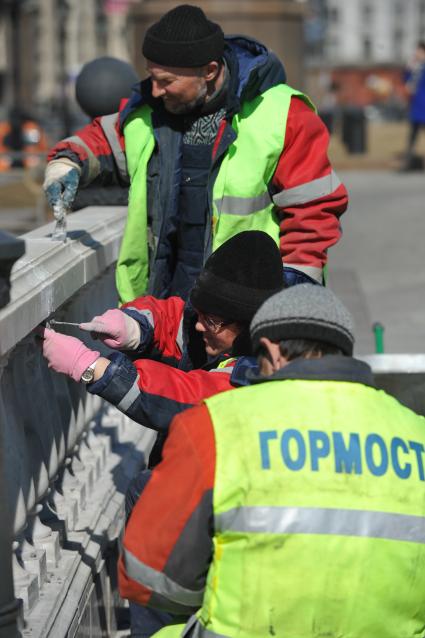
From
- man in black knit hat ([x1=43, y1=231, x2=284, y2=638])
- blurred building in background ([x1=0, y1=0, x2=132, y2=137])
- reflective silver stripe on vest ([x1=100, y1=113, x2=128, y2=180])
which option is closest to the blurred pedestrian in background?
reflective silver stripe on vest ([x1=100, y1=113, x2=128, y2=180])

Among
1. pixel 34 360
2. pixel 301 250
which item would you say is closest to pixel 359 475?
pixel 34 360

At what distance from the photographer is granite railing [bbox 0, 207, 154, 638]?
3.96 m

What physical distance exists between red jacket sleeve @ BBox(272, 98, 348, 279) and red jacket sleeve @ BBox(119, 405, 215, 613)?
1.98 m

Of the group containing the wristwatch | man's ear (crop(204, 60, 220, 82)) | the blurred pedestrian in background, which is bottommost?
the blurred pedestrian in background

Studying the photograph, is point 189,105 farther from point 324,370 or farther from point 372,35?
point 372,35

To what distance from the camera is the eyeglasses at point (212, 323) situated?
13.0 feet

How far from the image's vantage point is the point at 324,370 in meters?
3.01

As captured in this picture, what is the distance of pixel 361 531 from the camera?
2.94 m

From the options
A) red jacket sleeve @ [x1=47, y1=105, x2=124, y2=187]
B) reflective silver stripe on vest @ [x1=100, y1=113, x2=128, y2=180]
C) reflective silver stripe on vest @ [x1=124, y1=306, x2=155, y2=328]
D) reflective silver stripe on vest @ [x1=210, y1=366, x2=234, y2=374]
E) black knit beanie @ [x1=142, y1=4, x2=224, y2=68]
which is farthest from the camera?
reflective silver stripe on vest @ [x1=100, y1=113, x2=128, y2=180]

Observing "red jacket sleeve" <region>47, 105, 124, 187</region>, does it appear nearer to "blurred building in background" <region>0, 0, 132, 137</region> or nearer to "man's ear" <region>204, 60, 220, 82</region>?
"man's ear" <region>204, 60, 220, 82</region>

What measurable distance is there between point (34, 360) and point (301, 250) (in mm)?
1083

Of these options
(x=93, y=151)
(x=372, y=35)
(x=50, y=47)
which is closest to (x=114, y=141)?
(x=93, y=151)

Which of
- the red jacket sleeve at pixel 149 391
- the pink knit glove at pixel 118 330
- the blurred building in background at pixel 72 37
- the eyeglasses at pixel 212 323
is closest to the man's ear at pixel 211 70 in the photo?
the pink knit glove at pixel 118 330

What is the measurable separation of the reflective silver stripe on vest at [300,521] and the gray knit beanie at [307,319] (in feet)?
1.29
